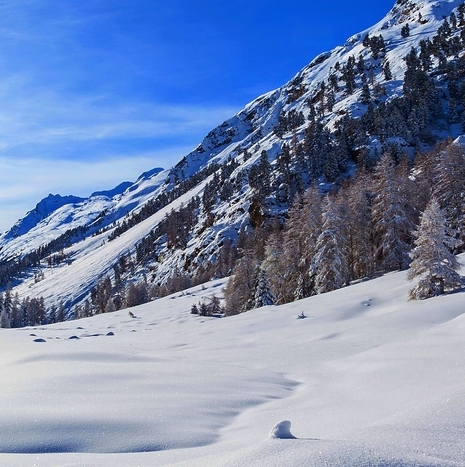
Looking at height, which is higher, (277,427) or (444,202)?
(444,202)

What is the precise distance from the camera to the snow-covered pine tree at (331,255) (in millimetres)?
34031

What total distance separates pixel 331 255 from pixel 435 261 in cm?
1334

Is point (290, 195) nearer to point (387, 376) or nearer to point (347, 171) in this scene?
point (347, 171)

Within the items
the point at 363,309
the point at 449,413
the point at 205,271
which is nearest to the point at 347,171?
the point at 205,271

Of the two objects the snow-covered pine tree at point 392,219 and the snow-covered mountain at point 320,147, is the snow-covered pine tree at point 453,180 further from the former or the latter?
the snow-covered mountain at point 320,147

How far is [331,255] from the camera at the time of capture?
3453 centimetres

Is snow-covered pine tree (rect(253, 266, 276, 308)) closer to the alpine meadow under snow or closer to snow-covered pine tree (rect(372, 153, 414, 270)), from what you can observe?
the alpine meadow under snow

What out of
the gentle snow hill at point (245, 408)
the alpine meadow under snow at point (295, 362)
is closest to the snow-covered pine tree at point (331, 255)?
the alpine meadow under snow at point (295, 362)

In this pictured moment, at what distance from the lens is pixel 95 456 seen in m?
4.07

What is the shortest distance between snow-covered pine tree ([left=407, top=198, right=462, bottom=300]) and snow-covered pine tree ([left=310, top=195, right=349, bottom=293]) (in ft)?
39.7

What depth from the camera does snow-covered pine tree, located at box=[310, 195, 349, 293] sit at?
3403 cm

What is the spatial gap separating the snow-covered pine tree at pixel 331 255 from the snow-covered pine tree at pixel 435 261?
1212cm

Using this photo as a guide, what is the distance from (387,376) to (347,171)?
9611cm

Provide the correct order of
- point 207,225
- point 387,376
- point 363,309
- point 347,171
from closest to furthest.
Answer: point 387,376
point 363,309
point 347,171
point 207,225
